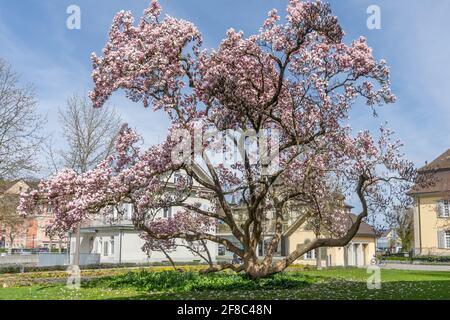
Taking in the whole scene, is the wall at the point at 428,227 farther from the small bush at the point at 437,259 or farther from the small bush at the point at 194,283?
the small bush at the point at 194,283

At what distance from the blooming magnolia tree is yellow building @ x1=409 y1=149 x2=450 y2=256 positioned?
38253 mm

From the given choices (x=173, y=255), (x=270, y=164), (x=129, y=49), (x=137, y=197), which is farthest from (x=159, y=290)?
(x=173, y=255)

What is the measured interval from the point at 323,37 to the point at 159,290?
32.5ft

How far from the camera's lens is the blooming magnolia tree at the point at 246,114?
14820 mm

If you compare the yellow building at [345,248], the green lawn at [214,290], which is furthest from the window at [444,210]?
the green lawn at [214,290]

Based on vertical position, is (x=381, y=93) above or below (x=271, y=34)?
below

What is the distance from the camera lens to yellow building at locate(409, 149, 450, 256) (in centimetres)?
5103

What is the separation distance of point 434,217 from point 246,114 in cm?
4489

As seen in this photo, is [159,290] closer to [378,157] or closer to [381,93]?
[378,157]

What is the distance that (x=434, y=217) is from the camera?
176 ft

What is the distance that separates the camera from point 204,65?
52.6 feet

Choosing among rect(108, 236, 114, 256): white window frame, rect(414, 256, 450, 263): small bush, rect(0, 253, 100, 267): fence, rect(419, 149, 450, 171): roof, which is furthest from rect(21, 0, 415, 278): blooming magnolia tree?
rect(419, 149, 450, 171): roof

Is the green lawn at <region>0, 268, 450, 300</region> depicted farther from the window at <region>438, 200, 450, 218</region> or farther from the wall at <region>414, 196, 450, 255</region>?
the wall at <region>414, 196, 450, 255</region>

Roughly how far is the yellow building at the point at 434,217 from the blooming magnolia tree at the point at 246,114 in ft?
126
